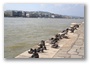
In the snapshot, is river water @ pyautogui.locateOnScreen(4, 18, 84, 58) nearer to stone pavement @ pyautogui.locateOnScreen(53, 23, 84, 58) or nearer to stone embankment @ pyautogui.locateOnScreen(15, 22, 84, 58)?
stone embankment @ pyautogui.locateOnScreen(15, 22, 84, 58)

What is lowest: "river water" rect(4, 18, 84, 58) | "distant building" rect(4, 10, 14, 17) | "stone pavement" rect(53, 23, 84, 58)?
"stone pavement" rect(53, 23, 84, 58)

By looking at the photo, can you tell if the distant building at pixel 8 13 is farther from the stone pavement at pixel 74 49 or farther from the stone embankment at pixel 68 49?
the stone pavement at pixel 74 49

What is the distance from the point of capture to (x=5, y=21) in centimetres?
219

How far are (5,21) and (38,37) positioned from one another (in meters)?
0.46

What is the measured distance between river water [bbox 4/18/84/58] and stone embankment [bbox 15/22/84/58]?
0.10 meters

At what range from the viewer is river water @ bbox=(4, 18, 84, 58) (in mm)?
2186

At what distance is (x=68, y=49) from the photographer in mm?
2203

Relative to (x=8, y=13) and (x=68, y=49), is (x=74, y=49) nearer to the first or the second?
(x=68, y=49)

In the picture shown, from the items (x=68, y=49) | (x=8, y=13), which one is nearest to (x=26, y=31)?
(x=8, y=13)

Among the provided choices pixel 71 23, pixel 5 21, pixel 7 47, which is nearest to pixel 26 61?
pixel 7 47

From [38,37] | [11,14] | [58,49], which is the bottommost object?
[58,49]

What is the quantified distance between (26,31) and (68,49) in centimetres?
57

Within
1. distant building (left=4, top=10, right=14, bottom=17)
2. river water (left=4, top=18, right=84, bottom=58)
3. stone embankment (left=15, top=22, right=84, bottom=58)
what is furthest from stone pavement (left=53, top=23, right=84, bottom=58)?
Answer: distant building (left=4, top=10, right=14, bottom=17)

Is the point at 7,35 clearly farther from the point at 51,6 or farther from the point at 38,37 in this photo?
the point at 51,6
